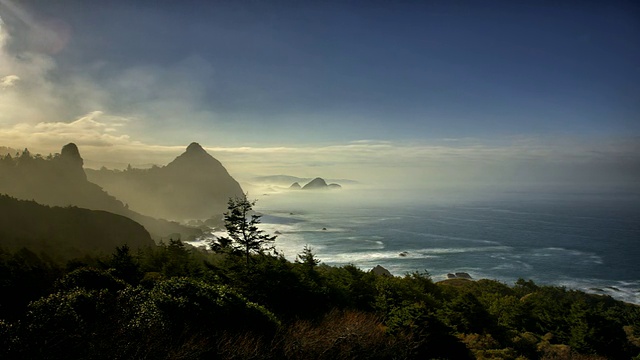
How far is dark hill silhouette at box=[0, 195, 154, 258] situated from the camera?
76.3m

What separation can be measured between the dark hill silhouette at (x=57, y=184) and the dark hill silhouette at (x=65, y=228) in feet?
163

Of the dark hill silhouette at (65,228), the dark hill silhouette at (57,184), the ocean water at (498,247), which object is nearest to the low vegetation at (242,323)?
the ocean water at (498,247)

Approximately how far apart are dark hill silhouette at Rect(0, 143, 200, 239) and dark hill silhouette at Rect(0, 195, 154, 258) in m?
49.7

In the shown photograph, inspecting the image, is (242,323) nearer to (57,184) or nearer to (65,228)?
(65,228)

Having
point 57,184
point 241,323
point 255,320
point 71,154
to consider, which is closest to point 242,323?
point 241,323

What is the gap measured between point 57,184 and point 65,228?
A: 8401cm

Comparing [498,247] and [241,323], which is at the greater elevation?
[241,323]

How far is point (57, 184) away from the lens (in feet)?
494

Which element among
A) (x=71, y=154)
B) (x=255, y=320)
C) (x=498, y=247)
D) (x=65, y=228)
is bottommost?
(x=498, y=247)

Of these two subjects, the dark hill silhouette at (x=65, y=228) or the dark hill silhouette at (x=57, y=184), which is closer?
the dark hill silhouette at (x=65, y=228)

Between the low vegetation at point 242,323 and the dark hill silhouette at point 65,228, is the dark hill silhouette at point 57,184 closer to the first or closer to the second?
the dark hill silhouette at point 65,228

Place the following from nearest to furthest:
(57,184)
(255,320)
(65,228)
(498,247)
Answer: (255,320)
(65,228)
(498,247)
(57,184)

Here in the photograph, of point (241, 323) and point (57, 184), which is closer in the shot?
point (241, 323)

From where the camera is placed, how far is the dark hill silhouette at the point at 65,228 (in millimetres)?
76262
